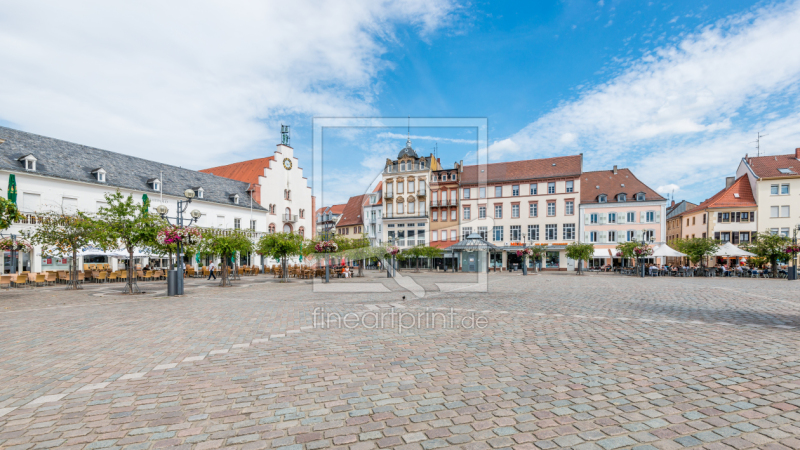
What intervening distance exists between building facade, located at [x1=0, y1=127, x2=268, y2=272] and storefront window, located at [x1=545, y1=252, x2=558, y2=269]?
120 feet

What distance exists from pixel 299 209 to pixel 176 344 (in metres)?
48.4

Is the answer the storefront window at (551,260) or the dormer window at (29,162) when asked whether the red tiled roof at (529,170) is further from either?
the dormer window at (29,162)

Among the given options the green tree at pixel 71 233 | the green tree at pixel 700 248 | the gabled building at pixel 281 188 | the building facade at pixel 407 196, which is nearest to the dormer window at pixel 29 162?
the green tree at pixel 71 233

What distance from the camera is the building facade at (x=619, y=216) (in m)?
48.1

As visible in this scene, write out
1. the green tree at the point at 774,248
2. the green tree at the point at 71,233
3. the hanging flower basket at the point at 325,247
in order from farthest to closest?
the green tree at the point at 774,248, the hanging flower basket at the point at 325,247, the green tree at the point at 71,233

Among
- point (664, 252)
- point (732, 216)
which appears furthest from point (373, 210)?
point (732, 216)

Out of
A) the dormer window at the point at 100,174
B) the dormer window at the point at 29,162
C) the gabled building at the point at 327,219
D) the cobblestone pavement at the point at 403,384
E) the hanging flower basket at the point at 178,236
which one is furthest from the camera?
the gabled building at the point at 327,219

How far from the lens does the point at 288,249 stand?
26391 mm

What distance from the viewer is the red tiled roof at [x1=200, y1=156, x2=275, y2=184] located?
51.7 metres

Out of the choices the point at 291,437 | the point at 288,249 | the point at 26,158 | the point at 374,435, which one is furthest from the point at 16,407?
the point at 26,158

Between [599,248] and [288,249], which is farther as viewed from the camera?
[599,248]

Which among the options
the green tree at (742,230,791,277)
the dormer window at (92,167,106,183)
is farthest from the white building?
the green tree at (742,230,791,277)

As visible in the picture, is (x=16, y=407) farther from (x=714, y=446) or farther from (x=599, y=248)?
(x=599, y=248)

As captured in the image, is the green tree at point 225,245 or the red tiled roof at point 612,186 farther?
the red tiled roof at point 612,186
